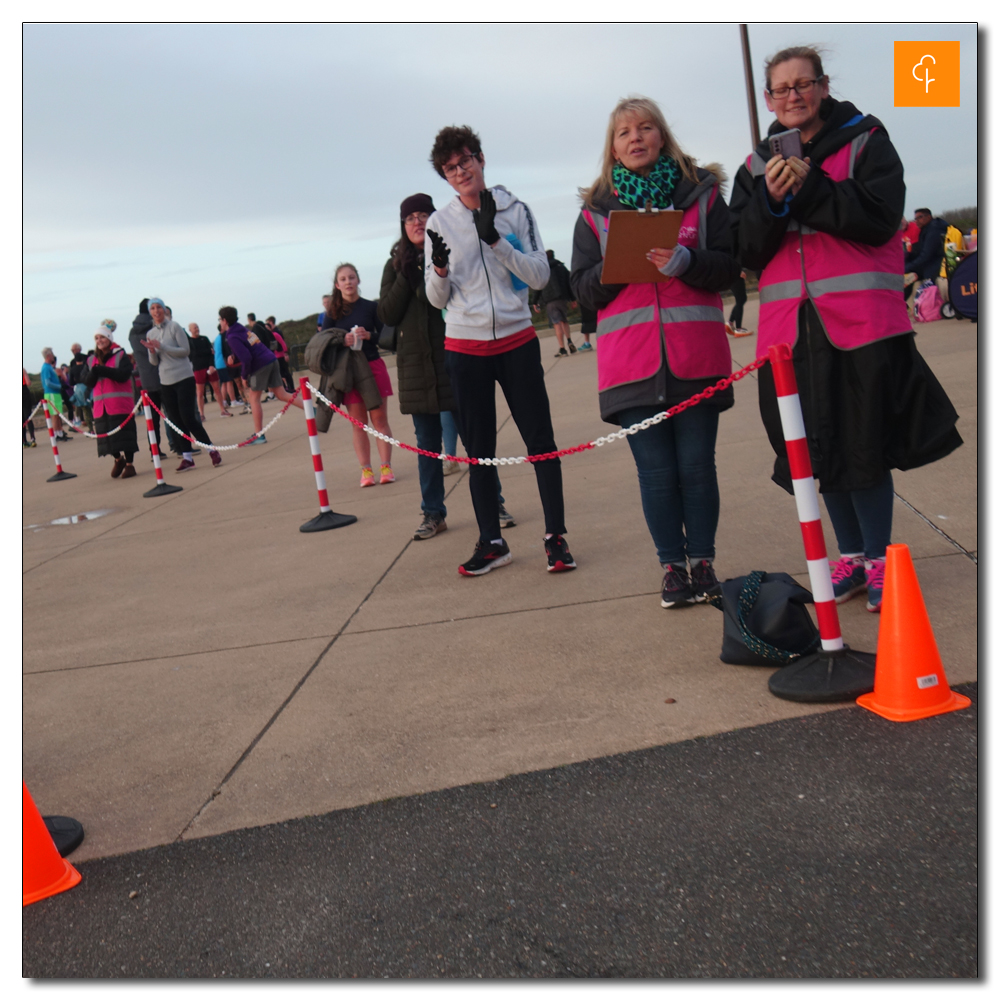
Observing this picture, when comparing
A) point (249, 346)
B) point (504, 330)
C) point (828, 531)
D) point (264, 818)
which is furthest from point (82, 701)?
point (249, 346)

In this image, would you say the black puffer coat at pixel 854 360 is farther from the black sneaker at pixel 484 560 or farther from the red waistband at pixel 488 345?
the black sneaker at pixel 484 560

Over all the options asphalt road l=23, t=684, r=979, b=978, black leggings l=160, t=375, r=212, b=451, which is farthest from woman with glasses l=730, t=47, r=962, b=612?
black leggings l=160, t=375, r=212, b=451

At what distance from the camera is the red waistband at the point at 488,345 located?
492 centimetres

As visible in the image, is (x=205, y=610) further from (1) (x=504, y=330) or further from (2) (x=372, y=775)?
(2) (x=372, y=775)

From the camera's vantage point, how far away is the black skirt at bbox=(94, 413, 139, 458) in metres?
11.3

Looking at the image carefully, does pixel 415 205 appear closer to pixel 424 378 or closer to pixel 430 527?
pixel 424 378

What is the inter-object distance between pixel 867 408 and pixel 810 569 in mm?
769

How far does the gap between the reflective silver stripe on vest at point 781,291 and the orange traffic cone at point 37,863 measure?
3039mm

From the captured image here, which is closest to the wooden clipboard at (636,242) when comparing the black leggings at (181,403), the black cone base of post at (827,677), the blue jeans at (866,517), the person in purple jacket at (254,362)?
the blue jeans at (866,517)

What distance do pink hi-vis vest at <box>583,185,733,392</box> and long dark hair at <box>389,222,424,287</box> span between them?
187 centimetres

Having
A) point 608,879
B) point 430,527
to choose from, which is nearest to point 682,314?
point 608,879

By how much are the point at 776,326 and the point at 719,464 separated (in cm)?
352

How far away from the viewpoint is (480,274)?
16.1 ft

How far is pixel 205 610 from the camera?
538 cm
